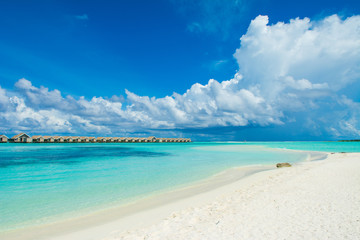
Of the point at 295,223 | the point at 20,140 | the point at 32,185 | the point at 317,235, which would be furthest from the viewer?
the point at 20,140

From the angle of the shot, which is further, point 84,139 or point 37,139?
point 84,139

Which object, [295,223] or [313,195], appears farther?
[313,195]

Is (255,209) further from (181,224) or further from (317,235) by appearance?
(181,224)

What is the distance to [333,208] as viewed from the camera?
639 cm

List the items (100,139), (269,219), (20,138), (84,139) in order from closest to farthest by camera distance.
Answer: (269,219) < (20,138) < (84,139) < (100,139)

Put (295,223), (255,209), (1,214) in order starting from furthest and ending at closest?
(1,214)
(255,209)
(295,223)

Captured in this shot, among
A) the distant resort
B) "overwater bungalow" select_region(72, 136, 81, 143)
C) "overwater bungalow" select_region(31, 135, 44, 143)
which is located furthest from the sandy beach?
"overwater bungalow" select_region(72, 136, 81, 143)

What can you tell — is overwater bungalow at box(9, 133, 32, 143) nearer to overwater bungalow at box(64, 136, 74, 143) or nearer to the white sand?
overwater bungalow at box(64, 136, 74, 143)

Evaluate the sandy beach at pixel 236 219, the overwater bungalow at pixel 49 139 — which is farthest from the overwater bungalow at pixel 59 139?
the sandy beach at pixel 236 219

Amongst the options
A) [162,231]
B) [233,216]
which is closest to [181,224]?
[162,231]

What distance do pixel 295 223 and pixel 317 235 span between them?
2.45ft

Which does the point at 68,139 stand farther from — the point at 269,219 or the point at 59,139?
the point at 269,219

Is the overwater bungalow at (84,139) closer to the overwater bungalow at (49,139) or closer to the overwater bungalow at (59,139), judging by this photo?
the overwater bungalow at (59,139)

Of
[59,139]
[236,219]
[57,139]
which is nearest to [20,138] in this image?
[57,139]
